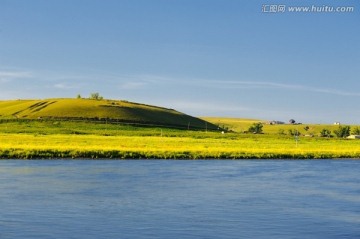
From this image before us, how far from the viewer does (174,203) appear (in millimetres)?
29406

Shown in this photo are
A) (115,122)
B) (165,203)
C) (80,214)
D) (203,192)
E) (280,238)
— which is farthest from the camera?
(115,122)

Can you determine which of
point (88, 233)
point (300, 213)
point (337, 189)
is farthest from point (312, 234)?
point (337, 189)

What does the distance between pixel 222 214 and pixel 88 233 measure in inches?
269

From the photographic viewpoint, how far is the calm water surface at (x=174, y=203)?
22.8m

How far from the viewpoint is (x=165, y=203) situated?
29.3 m

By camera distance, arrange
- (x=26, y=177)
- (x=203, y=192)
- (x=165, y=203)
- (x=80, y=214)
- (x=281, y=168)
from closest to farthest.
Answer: (x=80, y=214) → (x=165, y=203) → (x=203, y=192) → (x=26, y=177) → (x=281, y=168)

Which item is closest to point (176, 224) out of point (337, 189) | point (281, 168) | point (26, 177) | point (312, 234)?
point (312, 234)

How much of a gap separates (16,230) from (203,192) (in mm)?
13951

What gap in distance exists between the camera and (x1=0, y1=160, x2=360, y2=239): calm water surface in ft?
74.6

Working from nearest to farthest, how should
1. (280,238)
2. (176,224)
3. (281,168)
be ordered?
(280,238) → (176,224) → (281,168)

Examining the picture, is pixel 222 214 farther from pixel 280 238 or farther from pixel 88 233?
pixel 88 233

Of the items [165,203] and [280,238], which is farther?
[165,203]

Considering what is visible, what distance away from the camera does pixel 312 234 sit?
22.5 m

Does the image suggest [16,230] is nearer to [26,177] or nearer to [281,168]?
[26,177]
